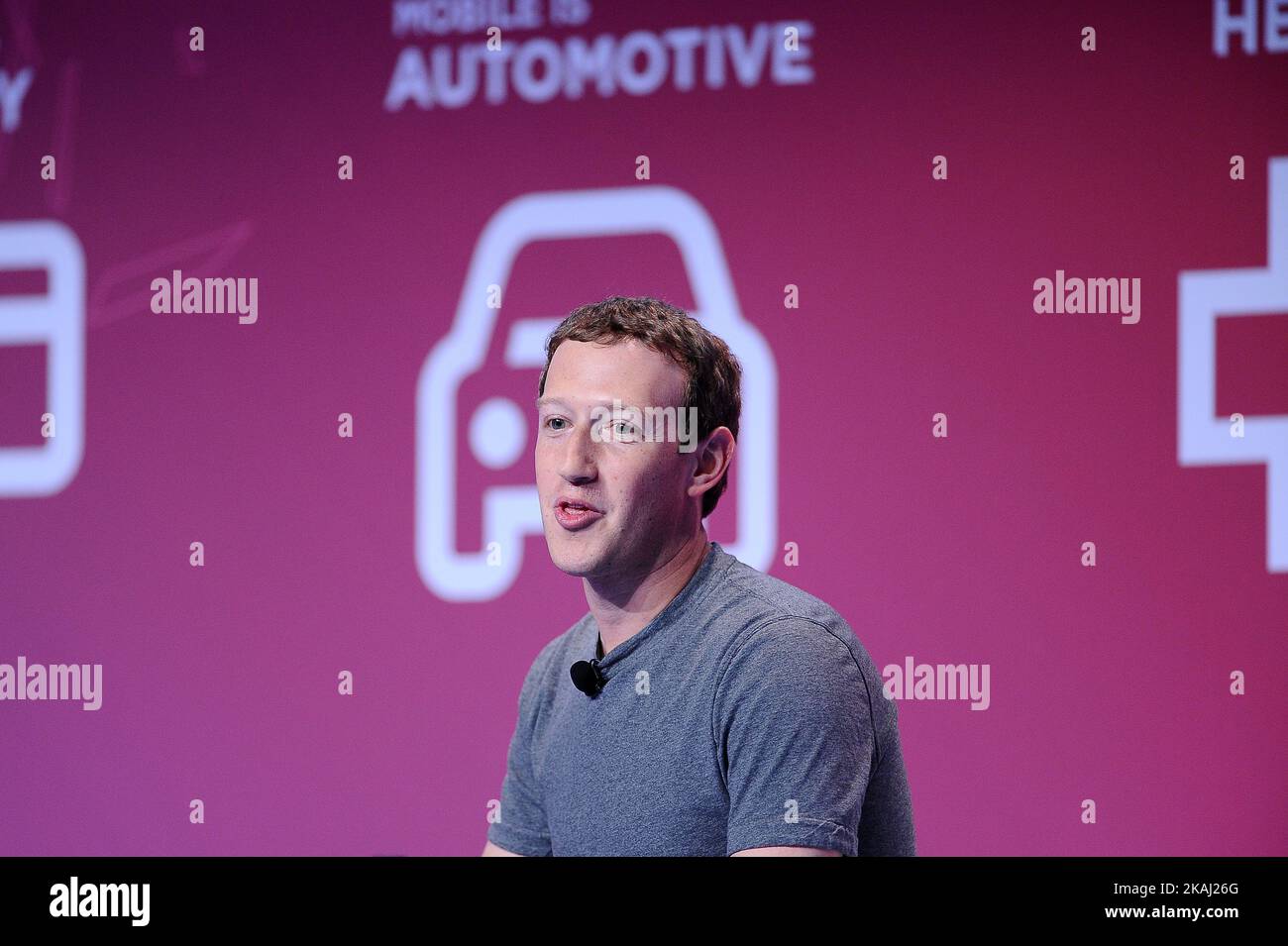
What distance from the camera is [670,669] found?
159 cm

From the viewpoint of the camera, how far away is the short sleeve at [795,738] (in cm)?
138

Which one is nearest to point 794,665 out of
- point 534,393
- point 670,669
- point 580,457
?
point 670,669

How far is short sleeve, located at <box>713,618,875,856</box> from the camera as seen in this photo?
1.38m

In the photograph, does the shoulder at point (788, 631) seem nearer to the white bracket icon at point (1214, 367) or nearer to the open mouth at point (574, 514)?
the open mouth at point (574, 514)

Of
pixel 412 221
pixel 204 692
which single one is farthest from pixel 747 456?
pixel 204 692

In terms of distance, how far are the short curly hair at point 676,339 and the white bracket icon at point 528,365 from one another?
1.10 meters

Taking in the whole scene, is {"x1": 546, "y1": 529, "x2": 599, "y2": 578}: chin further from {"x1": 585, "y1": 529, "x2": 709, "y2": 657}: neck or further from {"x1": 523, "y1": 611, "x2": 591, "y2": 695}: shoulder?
{"x1": 523, "y1": 611, "x2": 591, "y2": 695}: shoulder

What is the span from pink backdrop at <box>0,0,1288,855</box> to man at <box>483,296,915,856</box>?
1.15m

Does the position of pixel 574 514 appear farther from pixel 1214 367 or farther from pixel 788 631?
pixel 1214 367

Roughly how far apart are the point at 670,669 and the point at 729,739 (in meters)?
0.15

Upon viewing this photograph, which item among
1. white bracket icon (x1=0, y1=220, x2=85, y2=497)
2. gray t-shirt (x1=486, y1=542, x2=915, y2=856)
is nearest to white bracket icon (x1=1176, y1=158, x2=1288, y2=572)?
gray t-shirt (x1=486, y1=542, x2=915, y2=856)

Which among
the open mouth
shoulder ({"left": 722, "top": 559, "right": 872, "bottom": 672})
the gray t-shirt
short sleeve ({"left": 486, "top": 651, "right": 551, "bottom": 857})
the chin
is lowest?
short sleeve ({"left": 486, "top": 651, "right": 551, "bottom": 857})

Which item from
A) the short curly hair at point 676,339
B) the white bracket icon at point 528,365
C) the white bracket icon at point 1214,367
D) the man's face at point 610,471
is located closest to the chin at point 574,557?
the man's face at point 610,471
